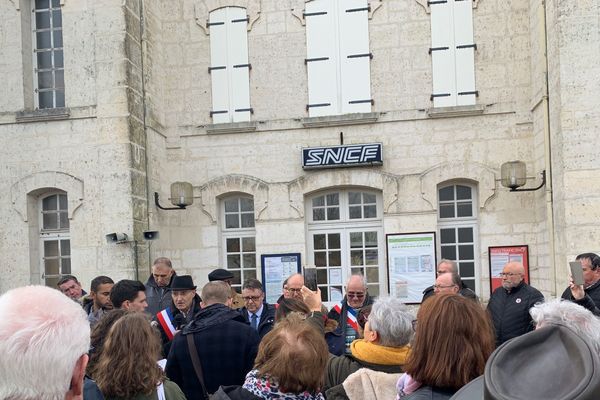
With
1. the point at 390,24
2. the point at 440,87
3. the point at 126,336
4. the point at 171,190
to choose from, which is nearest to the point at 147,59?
the point at 171,190

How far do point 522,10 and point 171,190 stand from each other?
6.77 m

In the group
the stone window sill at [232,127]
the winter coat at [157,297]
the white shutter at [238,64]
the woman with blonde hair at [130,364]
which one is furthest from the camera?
the white shutter at [238,64]

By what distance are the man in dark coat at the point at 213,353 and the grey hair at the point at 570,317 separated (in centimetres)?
197

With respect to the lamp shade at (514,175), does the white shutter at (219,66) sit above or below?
above

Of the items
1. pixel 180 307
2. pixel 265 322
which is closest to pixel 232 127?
pixel 180 307

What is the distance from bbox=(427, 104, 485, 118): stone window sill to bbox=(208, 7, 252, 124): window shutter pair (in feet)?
10.7

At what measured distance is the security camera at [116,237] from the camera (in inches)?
405

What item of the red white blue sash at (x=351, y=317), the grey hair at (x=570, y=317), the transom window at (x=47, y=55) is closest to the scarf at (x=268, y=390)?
the grey hair at (x=570, y=317)

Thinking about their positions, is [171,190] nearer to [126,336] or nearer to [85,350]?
[126,336]

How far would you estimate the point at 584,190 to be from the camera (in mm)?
9109

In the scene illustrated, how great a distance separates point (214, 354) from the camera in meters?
4.16

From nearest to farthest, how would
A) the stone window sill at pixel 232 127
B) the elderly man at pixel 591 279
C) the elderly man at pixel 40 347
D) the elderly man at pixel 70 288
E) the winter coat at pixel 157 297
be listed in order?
the elderly man at pixel 40 347 < the elderly man at pixel 591 279 < the winter coat at pixel 157 297 < the elderly man at pixel 70 288 < the stone window sill at pixel 232 127

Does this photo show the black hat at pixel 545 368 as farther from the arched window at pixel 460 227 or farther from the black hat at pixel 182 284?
the arched window at pixel 460 227

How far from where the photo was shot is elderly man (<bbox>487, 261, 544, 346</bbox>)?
6.48 meters
